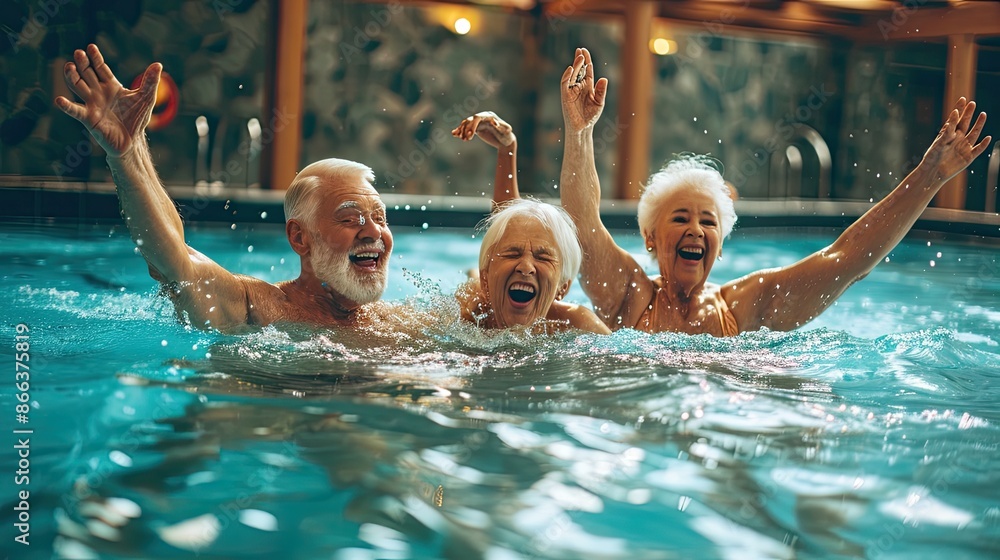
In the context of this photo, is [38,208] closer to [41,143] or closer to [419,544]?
[41,143]

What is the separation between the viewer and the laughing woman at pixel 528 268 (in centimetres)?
383

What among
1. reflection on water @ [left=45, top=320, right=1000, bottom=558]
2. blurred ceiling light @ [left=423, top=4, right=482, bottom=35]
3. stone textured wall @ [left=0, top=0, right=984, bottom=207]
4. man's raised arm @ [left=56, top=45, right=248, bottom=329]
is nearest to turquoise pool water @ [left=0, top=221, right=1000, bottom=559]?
reflection on water @ [left=45, top=320, right=1000, bottom=558]

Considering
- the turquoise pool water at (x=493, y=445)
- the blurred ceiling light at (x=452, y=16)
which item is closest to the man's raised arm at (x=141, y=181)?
the turquoise pool water at (x=493, y=445)

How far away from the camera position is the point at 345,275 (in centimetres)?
387

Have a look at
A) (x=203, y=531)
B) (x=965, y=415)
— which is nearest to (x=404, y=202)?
(x=965, y=415)

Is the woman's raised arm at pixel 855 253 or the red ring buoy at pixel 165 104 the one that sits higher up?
the red ring buoy at pixel 165 104

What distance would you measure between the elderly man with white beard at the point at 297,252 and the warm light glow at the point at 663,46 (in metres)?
10.7

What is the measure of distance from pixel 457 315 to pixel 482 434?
121 centimetres

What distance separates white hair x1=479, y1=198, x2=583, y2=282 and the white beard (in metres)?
0.41

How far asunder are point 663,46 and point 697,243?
10.3 m

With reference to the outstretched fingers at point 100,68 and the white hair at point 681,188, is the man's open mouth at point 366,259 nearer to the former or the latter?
the outstretched fingers at point 100,68

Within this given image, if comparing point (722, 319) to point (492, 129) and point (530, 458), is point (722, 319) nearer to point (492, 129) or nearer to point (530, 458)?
point (492, 129)

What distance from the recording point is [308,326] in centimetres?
397

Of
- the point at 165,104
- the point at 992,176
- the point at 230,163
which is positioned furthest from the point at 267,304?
the point at 992,176
